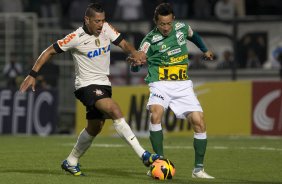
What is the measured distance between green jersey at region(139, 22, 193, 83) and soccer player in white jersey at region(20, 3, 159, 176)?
49cm

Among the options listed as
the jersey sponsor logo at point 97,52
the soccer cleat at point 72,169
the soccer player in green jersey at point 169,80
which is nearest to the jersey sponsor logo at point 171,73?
the soccer player in green jersey at point 169,80

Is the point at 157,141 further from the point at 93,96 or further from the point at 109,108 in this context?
the point at 93,96

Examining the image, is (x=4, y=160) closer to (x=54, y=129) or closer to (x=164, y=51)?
(x=164, y=51)

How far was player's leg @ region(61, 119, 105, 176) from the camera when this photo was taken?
13016mm

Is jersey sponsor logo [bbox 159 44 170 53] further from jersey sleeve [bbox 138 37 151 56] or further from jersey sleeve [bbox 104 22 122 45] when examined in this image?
jersey sleeve [bbox 104 22 122 45]

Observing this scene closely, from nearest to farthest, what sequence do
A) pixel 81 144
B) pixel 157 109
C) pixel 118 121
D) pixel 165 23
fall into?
pixel 118 121
pixel 157 109
pixel 165 23
pixel 81 144

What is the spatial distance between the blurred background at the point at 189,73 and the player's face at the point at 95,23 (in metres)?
10.3

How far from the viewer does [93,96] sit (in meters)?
12.8

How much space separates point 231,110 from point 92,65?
34.0ft

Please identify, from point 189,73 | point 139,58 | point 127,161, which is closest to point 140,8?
point 189,73

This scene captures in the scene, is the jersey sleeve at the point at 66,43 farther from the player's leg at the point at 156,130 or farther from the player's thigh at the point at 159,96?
the player's leg at the point at 156,130

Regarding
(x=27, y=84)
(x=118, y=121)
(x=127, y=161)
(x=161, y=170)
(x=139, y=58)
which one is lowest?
(x=127, y=161)

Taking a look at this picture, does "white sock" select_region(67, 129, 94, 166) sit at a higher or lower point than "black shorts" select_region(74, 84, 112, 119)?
lower

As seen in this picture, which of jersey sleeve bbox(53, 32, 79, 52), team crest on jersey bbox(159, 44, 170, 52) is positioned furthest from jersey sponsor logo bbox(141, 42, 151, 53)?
jersey sleeve bbox(53, 32, 79, 52)
